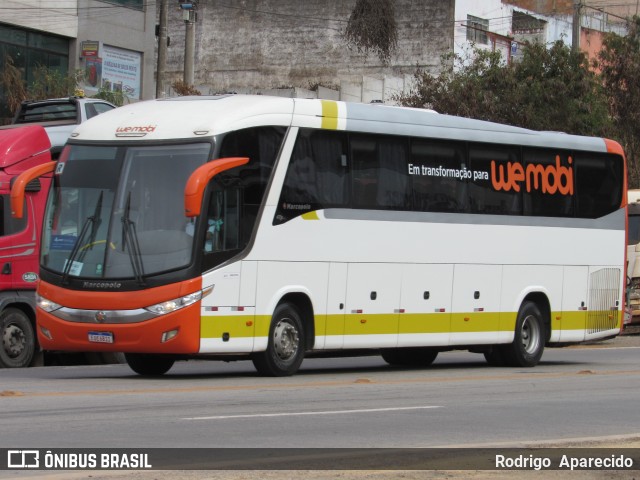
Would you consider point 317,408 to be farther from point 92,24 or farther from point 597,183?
point 92,24

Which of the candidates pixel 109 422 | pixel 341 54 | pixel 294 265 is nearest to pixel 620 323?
pixel 294 265

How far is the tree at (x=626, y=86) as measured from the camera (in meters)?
47.8

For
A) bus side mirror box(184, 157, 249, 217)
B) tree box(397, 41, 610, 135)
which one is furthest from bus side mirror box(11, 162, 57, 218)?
tree box(397, 41, 610, 135)

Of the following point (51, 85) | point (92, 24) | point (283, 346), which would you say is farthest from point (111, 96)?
point (283, 346)

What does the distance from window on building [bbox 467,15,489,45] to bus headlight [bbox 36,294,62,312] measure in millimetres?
45814

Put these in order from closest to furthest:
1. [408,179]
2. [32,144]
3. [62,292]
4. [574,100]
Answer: [62,292], [408,179], [32,144], [574,100]

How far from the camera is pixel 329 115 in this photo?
717 inches

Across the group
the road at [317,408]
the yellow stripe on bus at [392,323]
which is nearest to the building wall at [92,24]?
the road at [317,408]

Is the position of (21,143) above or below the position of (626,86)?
below

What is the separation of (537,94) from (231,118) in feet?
92.1

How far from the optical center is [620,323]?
76.4ft

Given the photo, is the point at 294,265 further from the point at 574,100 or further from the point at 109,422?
the point at 574,100

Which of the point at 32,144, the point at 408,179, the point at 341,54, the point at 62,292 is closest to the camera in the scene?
the point at 62,292

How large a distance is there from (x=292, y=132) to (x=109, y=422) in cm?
694
